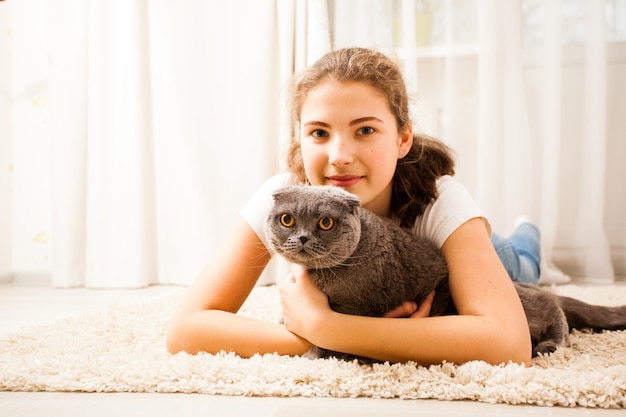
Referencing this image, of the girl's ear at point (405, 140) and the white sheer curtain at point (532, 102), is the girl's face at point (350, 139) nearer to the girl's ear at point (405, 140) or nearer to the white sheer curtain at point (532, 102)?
the girl's ear at point (405, 140)

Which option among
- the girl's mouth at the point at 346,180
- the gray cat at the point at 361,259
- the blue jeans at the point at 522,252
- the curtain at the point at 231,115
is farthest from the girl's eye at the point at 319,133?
the curtain at the point at 231,115

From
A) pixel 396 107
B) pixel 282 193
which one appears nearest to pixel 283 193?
pixel 282 193

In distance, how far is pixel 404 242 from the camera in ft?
3.52

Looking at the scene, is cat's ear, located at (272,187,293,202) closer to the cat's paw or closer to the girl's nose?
the girl's nose

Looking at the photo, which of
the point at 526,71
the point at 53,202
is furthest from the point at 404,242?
the point at 53,202

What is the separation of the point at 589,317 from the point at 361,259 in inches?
27.7

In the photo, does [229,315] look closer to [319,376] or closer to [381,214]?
[319,376]

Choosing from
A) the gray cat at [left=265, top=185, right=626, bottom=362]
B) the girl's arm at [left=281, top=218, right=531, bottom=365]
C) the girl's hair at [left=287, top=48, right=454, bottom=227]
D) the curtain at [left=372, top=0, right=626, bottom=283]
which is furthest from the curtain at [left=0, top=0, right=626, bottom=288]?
the girl's arm at [left=281, top=218, right=531, bottom=365]

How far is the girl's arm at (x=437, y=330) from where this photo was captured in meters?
0.98

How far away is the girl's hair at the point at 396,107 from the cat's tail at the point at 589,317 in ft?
1.42

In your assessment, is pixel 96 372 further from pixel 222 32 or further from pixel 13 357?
→ pixel 222 32

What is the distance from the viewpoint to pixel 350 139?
115cm

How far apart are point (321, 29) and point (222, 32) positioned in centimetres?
53

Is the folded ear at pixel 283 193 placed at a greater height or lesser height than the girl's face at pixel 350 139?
lesser
